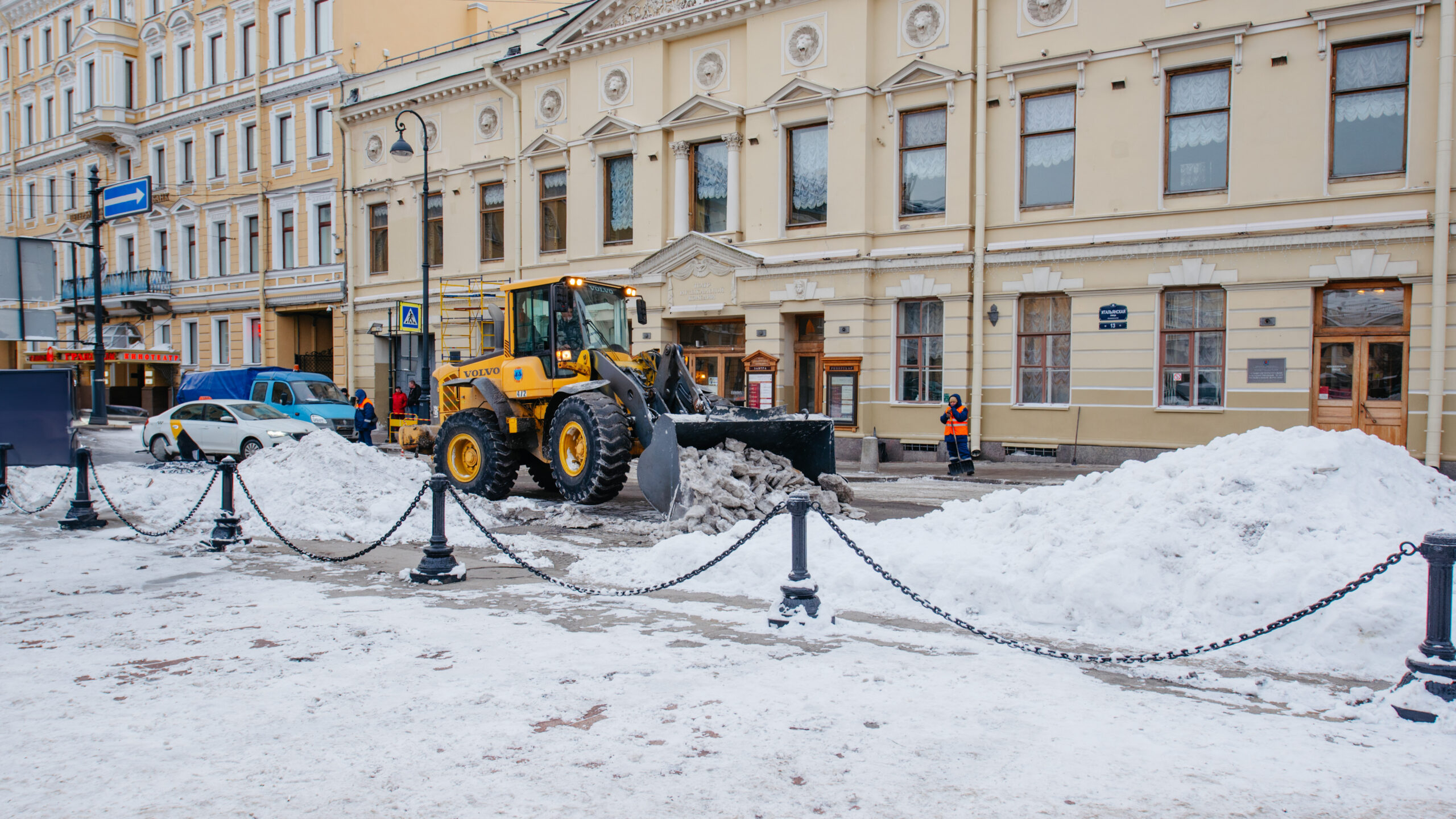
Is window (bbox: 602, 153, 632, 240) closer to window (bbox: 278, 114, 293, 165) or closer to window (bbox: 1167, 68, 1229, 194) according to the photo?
window (bbox: 1167, 68, 1229, 194)

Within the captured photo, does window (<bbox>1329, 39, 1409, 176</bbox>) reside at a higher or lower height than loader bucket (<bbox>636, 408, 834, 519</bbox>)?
higher

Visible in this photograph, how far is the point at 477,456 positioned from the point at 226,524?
3922 millimetres

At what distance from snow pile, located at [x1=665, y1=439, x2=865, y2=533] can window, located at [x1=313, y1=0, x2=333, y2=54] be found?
1021 inches

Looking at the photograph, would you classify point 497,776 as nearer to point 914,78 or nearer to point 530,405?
point 530,405

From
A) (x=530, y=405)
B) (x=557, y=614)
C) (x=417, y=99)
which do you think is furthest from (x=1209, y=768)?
(x=417, y=99)

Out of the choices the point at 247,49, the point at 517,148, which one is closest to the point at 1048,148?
the point at 517,148

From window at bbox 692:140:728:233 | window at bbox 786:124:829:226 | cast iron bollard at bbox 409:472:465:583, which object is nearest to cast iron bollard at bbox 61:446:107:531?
cast iron bollard at bbox 409:472:465:583

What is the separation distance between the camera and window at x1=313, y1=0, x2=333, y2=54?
2933 centimetres

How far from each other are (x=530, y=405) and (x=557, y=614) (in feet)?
22.0

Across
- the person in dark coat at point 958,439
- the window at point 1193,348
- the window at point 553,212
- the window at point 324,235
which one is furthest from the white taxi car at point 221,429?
the window at point 1193,348

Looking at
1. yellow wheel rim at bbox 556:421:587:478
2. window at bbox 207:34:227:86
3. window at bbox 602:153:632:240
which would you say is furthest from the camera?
window at bbox 207:34:227:86

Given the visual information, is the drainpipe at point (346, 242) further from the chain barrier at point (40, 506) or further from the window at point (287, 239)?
the chain barrier at point (40, 506)

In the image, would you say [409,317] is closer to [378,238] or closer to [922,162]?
[378,238]

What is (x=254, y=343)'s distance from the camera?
32.7 m
